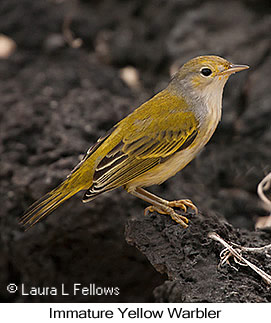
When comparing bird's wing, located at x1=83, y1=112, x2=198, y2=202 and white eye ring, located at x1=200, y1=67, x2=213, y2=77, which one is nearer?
bird's wing, located at x1=83, y1=112, x2=198, y2=202

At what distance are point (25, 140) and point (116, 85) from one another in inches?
60.0

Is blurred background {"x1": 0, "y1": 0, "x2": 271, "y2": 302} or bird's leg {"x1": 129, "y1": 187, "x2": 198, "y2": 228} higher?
blurred background {"x1": 0, "y1": 0, "x2": 271, "y2": 302}

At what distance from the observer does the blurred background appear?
5.00m

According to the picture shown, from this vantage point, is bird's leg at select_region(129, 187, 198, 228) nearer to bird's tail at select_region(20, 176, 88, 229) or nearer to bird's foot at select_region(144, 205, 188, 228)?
bird's foot at select_region(144, 205, 188, 228)

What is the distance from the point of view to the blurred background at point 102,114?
4996 mm

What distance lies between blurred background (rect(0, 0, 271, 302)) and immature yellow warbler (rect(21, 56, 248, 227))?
565 mm

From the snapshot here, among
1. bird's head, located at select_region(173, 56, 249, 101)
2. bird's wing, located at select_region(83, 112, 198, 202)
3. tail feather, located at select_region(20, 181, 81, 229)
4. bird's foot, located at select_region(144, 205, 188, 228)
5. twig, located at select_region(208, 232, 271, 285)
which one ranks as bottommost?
twig, located at select_region(208, 232, 271, 285)

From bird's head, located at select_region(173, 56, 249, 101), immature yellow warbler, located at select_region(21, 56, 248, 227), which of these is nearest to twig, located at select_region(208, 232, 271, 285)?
immature yellow warbler, located at select_region(21, 56, 248, 227)

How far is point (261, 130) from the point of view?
597 cm

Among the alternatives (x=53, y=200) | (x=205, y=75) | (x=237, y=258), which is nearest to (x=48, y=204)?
(x=53, y=200)

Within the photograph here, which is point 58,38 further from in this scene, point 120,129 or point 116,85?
point 120,129

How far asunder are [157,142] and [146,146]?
0.30 ft

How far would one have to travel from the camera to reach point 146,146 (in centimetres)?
412

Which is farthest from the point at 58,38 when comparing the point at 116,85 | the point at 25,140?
the point at 25,140
